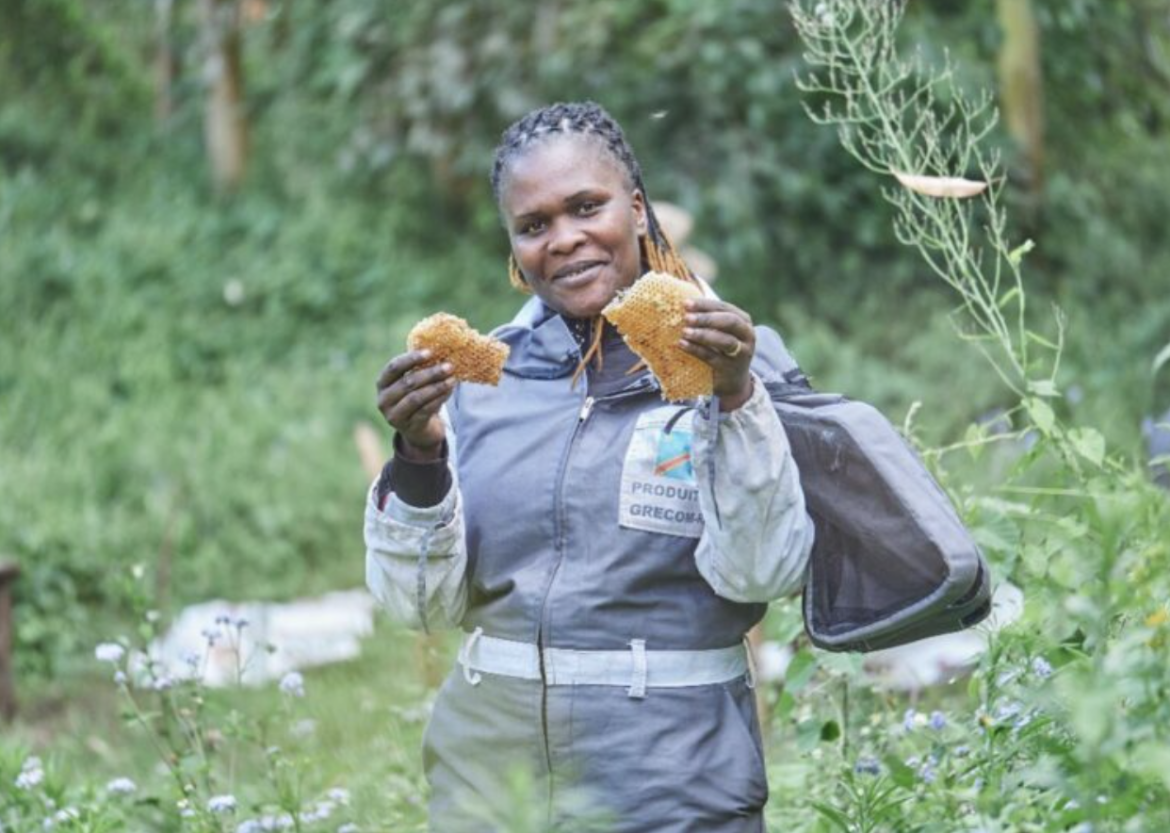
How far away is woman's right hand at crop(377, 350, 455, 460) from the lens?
8.80 feet

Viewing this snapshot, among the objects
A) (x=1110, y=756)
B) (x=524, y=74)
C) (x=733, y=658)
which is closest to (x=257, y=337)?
(x=524, y=74)

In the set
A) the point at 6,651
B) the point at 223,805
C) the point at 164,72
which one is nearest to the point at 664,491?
the point at 223,805

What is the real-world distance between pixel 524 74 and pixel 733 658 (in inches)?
301

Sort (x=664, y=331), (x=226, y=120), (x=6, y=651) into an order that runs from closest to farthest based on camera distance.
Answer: (x=664, y=331)
(x=6, y=651)
(x=226, y=120)

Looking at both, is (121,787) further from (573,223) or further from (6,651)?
(6,651)

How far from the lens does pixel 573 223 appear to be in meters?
2.86

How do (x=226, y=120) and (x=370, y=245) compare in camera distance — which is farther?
(x=226, y=120)

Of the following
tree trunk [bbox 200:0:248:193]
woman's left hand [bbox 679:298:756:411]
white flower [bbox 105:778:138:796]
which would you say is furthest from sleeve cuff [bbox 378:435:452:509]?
tree trunk [bbox 200:0:248:193]

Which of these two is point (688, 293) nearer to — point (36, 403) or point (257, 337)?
point (36, 403)

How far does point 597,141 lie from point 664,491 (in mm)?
561

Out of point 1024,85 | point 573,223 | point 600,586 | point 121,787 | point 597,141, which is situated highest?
point 597,141

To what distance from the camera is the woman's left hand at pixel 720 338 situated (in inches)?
98.3

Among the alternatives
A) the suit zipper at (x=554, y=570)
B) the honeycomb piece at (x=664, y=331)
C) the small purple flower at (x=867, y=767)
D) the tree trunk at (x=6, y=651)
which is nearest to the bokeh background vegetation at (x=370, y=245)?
the tree trunk at (x=6, y=651)

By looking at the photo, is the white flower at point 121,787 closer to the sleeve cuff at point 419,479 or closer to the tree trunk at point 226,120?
the sleeve cuff at point 419,479
